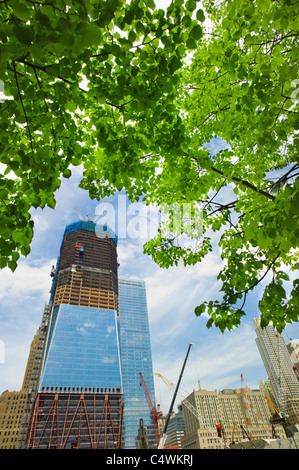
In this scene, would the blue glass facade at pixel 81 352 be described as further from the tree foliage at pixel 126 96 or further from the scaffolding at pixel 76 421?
the tree foliage at pixel 126 96

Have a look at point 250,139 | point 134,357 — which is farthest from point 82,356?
point 250,139

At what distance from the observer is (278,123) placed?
3.75m

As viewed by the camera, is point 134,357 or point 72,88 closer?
point 72,88

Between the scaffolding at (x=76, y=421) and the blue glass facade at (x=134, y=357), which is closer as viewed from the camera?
the scaffolding at (x=76, y=421)

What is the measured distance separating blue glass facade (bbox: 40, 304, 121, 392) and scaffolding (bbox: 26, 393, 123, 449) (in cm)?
346

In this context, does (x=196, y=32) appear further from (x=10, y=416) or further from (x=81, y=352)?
(x=10, y=416)

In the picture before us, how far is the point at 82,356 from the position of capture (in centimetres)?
10094

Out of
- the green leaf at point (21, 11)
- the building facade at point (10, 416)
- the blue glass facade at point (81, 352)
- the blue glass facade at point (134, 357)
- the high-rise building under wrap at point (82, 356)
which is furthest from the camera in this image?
the blue glass facade at point (134, 357)

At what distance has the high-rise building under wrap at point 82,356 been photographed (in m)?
86.2

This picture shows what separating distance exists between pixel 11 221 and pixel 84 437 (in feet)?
379

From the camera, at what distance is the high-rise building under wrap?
86188mm

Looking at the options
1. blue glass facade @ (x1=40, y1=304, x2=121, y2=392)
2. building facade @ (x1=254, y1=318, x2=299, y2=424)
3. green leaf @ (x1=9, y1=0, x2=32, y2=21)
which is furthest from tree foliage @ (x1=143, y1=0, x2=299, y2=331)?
building facade @ (x1=254, y1=318, x2=299, y2=424)

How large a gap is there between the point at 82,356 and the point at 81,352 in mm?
1606

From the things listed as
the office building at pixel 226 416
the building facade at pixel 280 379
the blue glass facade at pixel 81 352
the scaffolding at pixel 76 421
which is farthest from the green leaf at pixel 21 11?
the building facade at pixel 280 379
